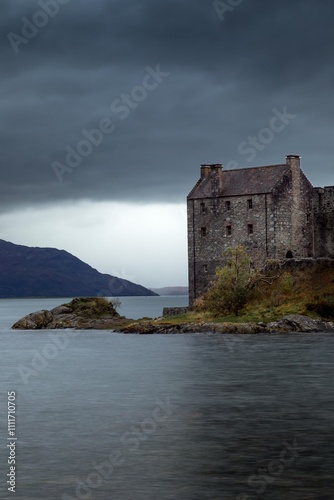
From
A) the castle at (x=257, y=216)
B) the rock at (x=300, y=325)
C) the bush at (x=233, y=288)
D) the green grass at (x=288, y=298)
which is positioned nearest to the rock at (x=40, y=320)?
the green grass at (x=288, y=298)

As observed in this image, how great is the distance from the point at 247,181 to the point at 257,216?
3698mm

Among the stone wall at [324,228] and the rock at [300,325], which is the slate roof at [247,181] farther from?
the rock at [300,325]

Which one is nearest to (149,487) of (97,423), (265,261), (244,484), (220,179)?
(244,484)

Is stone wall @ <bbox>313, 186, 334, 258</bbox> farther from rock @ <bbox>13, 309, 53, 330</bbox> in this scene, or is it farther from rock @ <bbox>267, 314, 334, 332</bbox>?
rock @ <bbox>13, 309, 53, 330</bbox>

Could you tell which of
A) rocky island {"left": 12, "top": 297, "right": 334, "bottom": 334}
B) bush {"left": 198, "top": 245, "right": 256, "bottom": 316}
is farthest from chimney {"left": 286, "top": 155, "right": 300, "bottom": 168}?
rocky island {"left": 12, "top": 297, "right": 334, "bottom": 334}

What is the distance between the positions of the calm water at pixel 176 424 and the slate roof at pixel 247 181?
85.7 ft

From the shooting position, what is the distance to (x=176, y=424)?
25906mm

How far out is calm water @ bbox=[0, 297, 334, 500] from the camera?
18.3 m

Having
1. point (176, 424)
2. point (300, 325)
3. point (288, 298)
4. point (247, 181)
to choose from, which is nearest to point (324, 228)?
point (247, 181)

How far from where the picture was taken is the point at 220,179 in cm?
7962

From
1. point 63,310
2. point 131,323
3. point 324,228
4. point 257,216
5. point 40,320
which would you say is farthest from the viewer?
point 324,228

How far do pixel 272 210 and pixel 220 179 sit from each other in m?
6.47

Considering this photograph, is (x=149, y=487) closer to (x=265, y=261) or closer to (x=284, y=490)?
(x=284, y=490)

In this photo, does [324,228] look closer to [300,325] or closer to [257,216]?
[257,216]
